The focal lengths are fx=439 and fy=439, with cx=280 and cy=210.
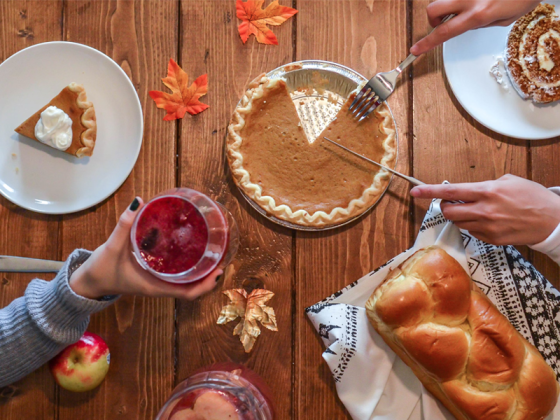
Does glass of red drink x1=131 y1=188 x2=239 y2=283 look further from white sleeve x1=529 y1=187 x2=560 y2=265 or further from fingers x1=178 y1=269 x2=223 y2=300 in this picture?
white sleeve x1=529 y1=187 x2=560 y2=265

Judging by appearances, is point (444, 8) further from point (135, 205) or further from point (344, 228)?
point (135, 205)

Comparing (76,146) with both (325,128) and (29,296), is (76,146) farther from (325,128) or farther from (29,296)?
(325,128)

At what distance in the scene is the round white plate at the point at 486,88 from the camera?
1.42 metres

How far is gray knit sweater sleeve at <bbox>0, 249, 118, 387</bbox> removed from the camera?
4.06ft

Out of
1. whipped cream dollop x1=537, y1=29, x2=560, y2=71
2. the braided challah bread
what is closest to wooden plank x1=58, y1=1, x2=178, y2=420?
the braided challah bread

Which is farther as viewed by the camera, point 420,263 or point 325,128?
point 325,128

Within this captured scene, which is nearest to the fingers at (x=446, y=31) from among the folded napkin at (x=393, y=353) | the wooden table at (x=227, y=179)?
the wooden table at (x=227, y=179)

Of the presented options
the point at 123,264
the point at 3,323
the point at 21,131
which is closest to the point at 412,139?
the point at 123,264

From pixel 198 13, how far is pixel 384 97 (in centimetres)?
69

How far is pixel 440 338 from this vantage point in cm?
123

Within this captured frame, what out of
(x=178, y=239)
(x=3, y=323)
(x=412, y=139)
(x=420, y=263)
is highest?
(x=412, y=139)

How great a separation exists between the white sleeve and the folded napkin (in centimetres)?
7

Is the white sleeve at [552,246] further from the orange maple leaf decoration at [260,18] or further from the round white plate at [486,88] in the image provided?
the orange maple leaf decoration at [260,18]

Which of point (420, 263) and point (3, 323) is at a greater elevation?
point (420, 263)
